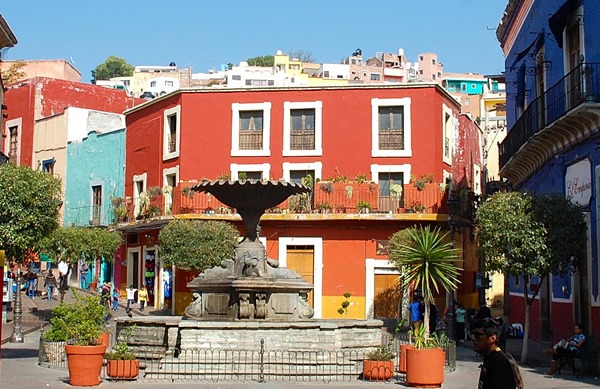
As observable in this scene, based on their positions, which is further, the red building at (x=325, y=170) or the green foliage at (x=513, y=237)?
the red building at (x=325, y=170)

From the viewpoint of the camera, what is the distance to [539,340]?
2438cm

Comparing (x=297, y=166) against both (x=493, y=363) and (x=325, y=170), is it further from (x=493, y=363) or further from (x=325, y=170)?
(x=493, y=363)

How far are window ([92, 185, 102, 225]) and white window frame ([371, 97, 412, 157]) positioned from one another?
595 inches

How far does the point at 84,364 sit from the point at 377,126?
22.5 meters

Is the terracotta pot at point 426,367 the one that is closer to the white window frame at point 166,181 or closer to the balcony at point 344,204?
the balcony at point 344,204

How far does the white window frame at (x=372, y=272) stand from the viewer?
32656 mm

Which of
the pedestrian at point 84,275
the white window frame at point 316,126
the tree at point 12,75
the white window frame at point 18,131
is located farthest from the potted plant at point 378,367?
the tree at point 12,75

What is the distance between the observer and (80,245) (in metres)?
31.8

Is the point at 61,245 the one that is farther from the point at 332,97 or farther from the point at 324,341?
the point at 324,341

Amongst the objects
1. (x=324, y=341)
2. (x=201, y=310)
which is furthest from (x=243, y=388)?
(x=201, y=310)

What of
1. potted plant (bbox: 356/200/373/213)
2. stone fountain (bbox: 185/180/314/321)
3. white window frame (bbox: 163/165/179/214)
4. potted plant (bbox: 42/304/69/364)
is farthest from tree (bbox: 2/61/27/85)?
potted plant (bbox: 42/304/69/364)

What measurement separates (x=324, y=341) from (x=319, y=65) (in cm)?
10262

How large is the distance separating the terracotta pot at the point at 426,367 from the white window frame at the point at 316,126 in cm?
2114

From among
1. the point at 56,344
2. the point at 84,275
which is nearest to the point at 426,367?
the point at 56,344
